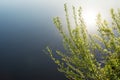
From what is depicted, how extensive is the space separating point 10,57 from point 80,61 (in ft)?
71.6

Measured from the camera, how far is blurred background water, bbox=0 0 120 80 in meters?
23.4

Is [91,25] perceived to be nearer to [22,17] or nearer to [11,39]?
[11,39]

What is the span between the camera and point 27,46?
90.9 feet

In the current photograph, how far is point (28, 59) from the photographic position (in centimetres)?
2512

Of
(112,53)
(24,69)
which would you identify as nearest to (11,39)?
(24,69)

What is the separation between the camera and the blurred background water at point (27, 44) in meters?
23.4

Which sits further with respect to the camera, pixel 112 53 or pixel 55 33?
pixel 55 33

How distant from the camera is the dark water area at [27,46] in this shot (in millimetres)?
23344

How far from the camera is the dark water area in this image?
2334cm

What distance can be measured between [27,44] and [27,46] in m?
0.55

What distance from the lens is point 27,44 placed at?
2822cm

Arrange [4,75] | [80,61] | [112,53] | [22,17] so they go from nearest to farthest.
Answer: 1. [80,61]
2. [112,53]
3. [4,75]
4. [22,17]

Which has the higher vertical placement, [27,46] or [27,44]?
[27,44]

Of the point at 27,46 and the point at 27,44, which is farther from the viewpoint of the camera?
the point at 27,44
